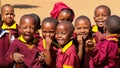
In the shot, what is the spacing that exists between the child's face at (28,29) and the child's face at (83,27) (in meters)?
0.56

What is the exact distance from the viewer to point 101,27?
5336 millimetres

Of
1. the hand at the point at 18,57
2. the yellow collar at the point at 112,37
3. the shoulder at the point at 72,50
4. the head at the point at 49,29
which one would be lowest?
the hand at the point at 18,57

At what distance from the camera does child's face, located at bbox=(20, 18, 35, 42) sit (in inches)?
185

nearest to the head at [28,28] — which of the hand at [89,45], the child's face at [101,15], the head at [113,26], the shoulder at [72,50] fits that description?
the shoulder at [72,50]

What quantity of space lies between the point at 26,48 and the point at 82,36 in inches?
26.8

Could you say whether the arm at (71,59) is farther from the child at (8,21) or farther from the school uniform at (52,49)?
the child at (8,21)

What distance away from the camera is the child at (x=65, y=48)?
4453mm

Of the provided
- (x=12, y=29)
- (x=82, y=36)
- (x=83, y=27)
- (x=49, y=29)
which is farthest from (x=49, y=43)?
(x=12, y=29)

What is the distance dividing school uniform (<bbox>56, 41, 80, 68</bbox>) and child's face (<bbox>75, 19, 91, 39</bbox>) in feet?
0.92

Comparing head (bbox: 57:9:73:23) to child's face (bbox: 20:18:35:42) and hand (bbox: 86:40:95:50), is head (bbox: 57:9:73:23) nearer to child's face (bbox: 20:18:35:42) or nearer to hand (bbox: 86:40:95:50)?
child's face (bbox: 20:18:35:42)

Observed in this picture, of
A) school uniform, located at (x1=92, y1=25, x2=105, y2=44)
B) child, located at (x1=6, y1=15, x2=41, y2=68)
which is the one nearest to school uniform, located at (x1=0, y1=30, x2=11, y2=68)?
child, located at (x1=6, y1=15, x2=41, y2=68)

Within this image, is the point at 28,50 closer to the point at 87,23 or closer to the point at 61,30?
the point at 61,30

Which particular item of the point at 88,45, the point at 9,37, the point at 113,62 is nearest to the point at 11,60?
the point at 9,37

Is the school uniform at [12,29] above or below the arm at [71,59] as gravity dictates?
above
